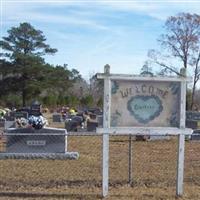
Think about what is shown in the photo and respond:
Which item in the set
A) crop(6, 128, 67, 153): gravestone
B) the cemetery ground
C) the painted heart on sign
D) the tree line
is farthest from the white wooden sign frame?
the tree line

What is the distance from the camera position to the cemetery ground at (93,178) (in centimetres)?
930

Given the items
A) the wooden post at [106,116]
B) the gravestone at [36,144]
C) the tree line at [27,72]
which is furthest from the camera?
the tree line at [27,72]

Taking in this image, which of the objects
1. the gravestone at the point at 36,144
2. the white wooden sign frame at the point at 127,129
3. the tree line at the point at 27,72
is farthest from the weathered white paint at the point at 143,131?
the tree line at the point at 27,72

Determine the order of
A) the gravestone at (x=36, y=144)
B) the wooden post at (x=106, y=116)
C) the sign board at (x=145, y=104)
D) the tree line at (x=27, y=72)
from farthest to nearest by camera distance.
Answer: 1. the tree line at (x=27, y=72)
2. the gravestone at (x=36, y=144)
3. the sign board at (x=145, y=104)
4. the wooden post at (x=106, y=116)

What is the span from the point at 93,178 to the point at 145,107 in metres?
2.48

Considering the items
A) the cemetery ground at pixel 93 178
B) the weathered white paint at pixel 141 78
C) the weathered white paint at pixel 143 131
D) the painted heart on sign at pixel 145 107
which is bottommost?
the cemetery ground at pixel 93 178

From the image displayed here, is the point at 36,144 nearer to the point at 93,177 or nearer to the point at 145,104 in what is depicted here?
the point at 93,177

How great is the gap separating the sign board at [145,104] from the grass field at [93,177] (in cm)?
123

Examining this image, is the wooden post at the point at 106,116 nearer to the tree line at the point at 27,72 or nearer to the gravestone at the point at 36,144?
the gravestone at the point at 36,144

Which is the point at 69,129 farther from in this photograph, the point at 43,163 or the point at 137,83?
the point at 137,83

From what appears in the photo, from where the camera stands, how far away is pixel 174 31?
77938mm

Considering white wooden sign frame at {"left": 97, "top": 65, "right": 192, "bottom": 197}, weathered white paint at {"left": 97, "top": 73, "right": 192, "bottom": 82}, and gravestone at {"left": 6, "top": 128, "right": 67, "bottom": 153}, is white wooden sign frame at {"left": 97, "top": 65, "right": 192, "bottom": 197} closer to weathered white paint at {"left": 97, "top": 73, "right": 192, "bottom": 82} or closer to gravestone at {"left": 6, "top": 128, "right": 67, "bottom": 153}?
weathered white paint at {"left": 97, "top": 73, "right": 192, "bottom": 82}

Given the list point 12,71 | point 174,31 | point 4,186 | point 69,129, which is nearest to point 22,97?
point 12,71

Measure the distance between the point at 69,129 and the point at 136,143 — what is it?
1006 cm
